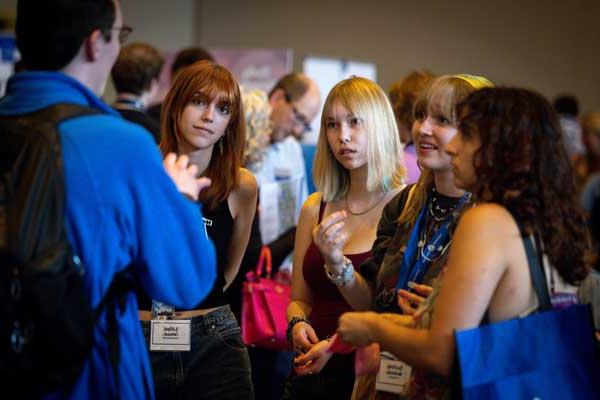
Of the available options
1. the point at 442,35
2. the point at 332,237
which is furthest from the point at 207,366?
the point at 442,35

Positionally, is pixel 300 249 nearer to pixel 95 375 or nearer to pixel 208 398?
pixel 208 398

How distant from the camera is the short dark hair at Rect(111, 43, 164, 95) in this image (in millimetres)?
4488

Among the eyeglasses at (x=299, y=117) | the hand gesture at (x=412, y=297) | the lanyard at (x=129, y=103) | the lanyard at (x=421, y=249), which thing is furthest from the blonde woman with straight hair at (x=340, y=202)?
the eyeglasses at (x=299, y=117)

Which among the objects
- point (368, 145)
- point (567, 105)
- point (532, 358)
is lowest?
point (567, 105)

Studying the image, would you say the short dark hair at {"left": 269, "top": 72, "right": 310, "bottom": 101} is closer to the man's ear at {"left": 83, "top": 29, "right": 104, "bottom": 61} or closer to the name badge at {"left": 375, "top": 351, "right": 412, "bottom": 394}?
the name badge at {"left": 375, "top": 351, "right": 412, "bottom": 394}

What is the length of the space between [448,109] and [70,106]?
1109 millimetres

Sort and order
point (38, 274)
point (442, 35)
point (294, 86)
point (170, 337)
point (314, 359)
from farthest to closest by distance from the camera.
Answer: point (442, 35) → point (294, 86) → point (170, 337) → point (314, 359) → point (38, 274)

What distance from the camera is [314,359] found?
A: 98.1 inches

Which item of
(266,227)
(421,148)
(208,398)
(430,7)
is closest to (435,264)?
(421,148)

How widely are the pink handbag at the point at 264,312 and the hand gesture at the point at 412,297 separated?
145 centimetres

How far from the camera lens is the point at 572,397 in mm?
1849

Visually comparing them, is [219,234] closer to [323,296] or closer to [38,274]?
[323,296]

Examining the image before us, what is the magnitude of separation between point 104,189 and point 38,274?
0.22 metres

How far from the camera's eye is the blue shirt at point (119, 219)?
1.72m
